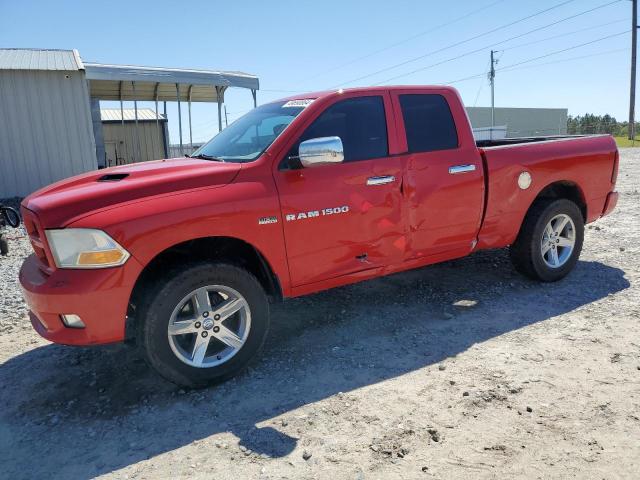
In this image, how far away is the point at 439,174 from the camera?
4.22m

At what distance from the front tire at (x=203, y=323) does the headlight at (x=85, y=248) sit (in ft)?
1.10

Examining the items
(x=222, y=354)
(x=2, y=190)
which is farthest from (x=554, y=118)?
(x=222, y=354)

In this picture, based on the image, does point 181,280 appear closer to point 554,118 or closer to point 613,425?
point 613,425

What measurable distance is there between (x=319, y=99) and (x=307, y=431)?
7.96 ft

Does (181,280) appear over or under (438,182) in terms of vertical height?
under

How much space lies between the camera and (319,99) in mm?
3895

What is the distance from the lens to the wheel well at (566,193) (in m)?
5.16

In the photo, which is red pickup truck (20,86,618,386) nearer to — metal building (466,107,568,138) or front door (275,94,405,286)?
front door (275,94,405,286)

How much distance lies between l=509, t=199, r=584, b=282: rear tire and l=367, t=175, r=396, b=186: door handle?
1848 mm

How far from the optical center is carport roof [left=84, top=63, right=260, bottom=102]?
11406 mm

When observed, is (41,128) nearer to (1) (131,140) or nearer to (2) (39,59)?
(2) (39,59)

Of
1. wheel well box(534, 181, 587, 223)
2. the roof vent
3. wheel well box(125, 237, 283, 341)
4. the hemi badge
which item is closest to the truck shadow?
wheel well box(125, 237, 283, 341)

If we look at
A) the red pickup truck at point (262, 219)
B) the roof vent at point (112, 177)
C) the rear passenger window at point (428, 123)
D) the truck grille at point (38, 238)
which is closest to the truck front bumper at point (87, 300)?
the red pickup truck at point (262, 219)

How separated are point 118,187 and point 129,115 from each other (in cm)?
2037
